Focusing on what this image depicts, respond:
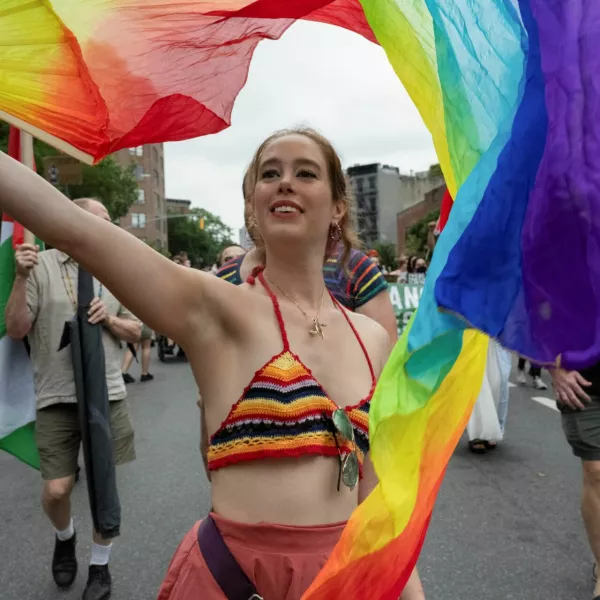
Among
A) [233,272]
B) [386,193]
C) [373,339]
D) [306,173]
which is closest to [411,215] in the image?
[386,193]

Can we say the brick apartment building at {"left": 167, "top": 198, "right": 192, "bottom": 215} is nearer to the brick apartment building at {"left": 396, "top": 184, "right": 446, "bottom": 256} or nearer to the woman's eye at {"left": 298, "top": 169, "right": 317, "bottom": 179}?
the brick apartment building at {"left": 396, "top": 184, "right": 446, "bottom": 256}

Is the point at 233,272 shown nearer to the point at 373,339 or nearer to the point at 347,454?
the point at 373,339

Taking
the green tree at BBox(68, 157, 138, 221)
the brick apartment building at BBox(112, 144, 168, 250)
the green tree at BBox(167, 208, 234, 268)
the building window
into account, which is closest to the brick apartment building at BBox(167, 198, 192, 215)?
the green tree at BBox(167, 208, 234, 268)

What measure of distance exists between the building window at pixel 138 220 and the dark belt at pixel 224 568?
82727 millimetres

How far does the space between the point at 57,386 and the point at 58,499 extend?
0.55 m

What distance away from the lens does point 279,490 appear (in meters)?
1.55

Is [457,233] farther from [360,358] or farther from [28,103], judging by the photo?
[28,103]

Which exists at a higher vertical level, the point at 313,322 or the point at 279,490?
the point at 313,322

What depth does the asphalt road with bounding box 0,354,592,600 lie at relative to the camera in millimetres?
3602

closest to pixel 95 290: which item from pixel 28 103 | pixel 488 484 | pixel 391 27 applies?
pixel 28 103

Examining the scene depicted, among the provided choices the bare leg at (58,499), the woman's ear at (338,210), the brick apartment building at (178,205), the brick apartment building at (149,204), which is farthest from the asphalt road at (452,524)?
the brick apartment building at (178,205)

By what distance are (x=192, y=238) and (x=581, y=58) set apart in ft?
343

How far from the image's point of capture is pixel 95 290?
3.65 m

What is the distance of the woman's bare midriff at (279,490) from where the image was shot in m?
1.54
